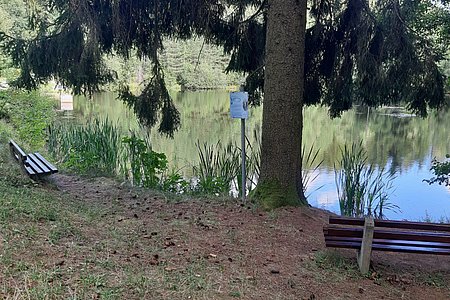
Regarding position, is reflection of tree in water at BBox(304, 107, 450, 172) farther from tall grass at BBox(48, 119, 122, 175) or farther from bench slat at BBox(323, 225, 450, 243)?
bench slat at BBox(323, 225, 450, 243)

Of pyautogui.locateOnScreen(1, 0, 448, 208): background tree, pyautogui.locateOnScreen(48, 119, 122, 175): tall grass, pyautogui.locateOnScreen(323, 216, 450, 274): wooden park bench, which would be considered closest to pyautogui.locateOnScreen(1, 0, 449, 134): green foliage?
pyautogui.locateOnScreen(1, 0, 448, 208): background tree

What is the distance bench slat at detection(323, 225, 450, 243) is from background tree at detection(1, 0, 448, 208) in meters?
1.30

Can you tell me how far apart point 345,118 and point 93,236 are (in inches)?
641

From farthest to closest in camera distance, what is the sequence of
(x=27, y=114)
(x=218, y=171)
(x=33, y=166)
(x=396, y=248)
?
(x=27, y=114) → (x=218, y=171) → (x=33, y=166) → (x=396, y=248)

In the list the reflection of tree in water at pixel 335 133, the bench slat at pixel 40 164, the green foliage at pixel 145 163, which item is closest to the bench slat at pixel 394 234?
the bench slat at pixel 40 164

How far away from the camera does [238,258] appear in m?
2.82

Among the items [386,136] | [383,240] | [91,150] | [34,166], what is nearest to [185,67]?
[386,136]

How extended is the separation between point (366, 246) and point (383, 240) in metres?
0.12

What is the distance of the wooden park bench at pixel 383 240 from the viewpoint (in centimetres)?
264

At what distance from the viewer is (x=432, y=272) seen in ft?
9.36

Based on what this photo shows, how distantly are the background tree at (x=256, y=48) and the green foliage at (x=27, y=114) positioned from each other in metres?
3.31

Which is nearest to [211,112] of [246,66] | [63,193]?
[246,66]

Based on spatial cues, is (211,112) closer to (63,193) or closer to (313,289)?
(63,193)

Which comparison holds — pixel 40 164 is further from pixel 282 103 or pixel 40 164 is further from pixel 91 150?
pixel 282 103
